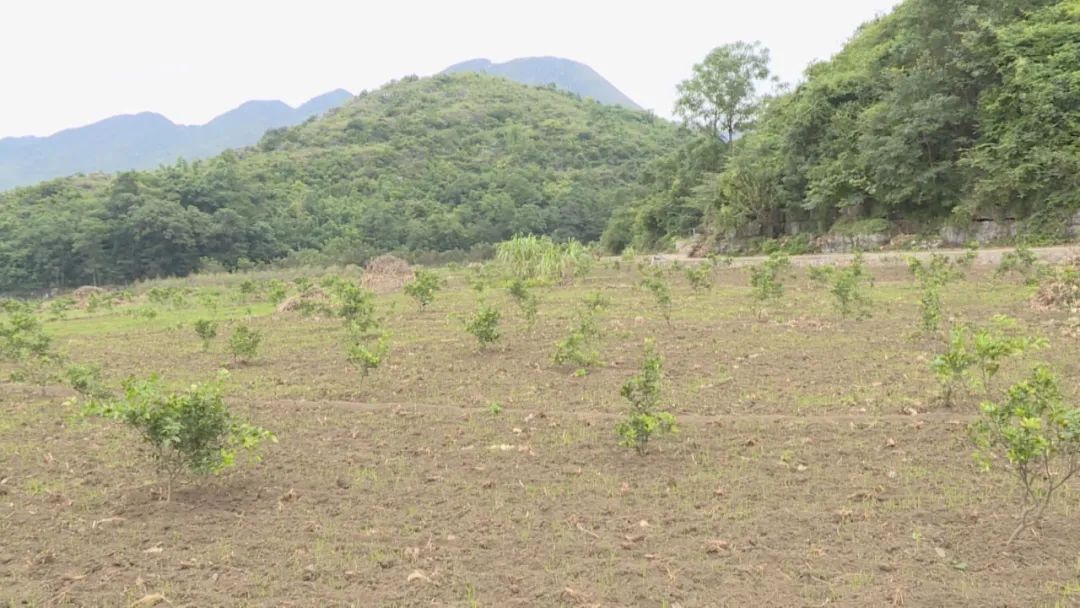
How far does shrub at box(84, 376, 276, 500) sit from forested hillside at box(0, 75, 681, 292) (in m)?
49.2

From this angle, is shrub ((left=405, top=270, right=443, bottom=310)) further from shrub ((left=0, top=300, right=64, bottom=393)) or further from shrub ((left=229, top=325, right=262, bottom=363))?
shrub ((left=0, top=300, right=64, bottom=393))

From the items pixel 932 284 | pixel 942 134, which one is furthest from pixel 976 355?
pixel 942 134

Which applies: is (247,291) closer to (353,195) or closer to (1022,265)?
(1022,265)

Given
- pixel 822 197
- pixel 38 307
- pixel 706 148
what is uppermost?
pixel 706 148

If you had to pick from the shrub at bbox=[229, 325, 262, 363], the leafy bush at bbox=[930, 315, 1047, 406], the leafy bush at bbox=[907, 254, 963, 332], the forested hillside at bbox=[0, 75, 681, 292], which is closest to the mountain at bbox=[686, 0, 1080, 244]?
the leafy bush at bbox=[907, 254, 963, 332]

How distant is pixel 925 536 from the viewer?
4703mm

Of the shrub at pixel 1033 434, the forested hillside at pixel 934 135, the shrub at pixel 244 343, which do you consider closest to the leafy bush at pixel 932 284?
the shrub at pixel 1033 434

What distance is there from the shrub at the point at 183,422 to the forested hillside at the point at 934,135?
2646cm

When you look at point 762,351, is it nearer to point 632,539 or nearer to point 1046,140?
point 632,539

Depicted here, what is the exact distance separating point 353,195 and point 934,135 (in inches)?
2154

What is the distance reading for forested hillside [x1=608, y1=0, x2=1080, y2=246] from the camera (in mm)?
24359

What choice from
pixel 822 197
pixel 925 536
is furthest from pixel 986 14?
pixel 925 536

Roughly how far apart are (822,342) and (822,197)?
2189cm

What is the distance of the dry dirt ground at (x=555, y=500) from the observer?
4273 millimetres
